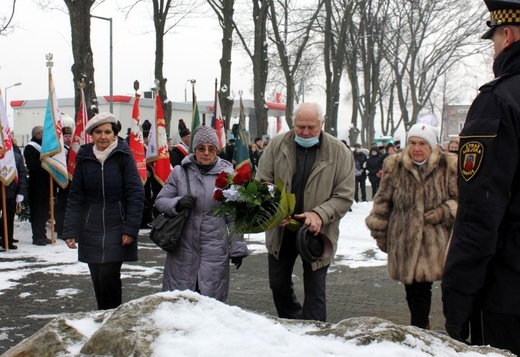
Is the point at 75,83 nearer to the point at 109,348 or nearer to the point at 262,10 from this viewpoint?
the point at 262,10

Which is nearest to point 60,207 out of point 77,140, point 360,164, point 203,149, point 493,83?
point 77,140

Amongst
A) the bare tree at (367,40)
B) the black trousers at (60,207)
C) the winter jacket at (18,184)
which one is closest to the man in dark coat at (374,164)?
the bare tree at (367,40)

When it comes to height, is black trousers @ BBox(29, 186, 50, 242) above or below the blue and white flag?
below

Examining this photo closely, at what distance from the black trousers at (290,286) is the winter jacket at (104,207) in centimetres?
128

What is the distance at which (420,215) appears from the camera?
594 centimetres

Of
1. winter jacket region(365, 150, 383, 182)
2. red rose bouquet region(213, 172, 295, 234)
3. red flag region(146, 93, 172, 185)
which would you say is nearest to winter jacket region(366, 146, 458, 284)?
red rose bouquet region(213, 172, 295, 234)

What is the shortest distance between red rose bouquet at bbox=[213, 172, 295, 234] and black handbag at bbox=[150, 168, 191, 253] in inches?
30.9

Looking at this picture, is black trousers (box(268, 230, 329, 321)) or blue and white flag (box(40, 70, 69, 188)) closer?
black trousers (box(268, 230, 329, 321))

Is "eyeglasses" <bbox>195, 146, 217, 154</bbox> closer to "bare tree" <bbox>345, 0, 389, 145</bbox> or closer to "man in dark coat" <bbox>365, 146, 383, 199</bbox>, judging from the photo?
"man in dark coat" <bbox>365, 146, 383, 199</bbox>

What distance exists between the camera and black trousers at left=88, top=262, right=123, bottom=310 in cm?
590

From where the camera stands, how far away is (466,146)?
3.02 metres

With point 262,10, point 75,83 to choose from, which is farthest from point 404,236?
point 262,10

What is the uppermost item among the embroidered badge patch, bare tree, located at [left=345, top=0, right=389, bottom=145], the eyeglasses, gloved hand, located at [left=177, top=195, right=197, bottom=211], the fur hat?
bare tree, located at [left=345, top=0, right=389, bottom=145]

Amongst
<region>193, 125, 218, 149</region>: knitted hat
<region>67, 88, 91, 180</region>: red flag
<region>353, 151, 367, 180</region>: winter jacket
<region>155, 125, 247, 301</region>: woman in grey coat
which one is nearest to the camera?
<region>155, 125, 247, 301</region>: woman in grey coat
